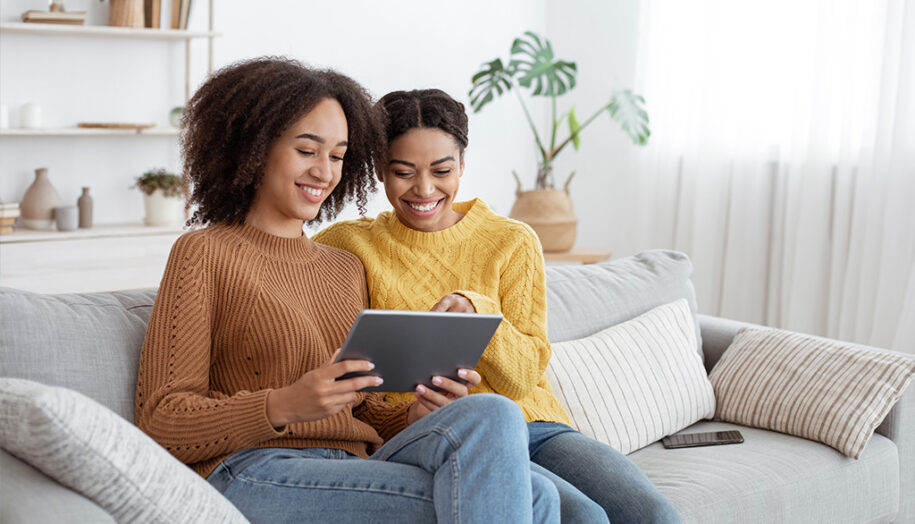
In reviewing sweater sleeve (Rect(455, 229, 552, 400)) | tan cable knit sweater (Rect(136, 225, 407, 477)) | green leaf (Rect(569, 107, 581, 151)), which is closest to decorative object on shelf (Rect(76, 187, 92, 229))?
green leaf (Rect(569, 107, 581, 151))

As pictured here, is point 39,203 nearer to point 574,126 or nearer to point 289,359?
point 574,126

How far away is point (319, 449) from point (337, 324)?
23cm

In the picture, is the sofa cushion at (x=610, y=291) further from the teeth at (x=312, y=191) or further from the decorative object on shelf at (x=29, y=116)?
the decorative object on shelf at (x=29, y=116)

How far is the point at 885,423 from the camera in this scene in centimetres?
211

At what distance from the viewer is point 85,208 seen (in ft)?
12.3

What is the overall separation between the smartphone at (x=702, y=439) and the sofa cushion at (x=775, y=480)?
2 centimetres

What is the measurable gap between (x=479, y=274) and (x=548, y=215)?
6.84 ft

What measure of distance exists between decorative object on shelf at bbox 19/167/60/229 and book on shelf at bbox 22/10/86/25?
0.59 metres

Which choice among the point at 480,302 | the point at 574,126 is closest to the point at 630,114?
the point at 574,126

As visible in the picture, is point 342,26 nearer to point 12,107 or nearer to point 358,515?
point 12,107

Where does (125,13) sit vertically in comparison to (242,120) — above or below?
above

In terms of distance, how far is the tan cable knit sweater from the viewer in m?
1.37

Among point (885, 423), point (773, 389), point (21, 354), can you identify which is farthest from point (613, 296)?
point (21, 354)

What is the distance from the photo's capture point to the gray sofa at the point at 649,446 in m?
1.46
